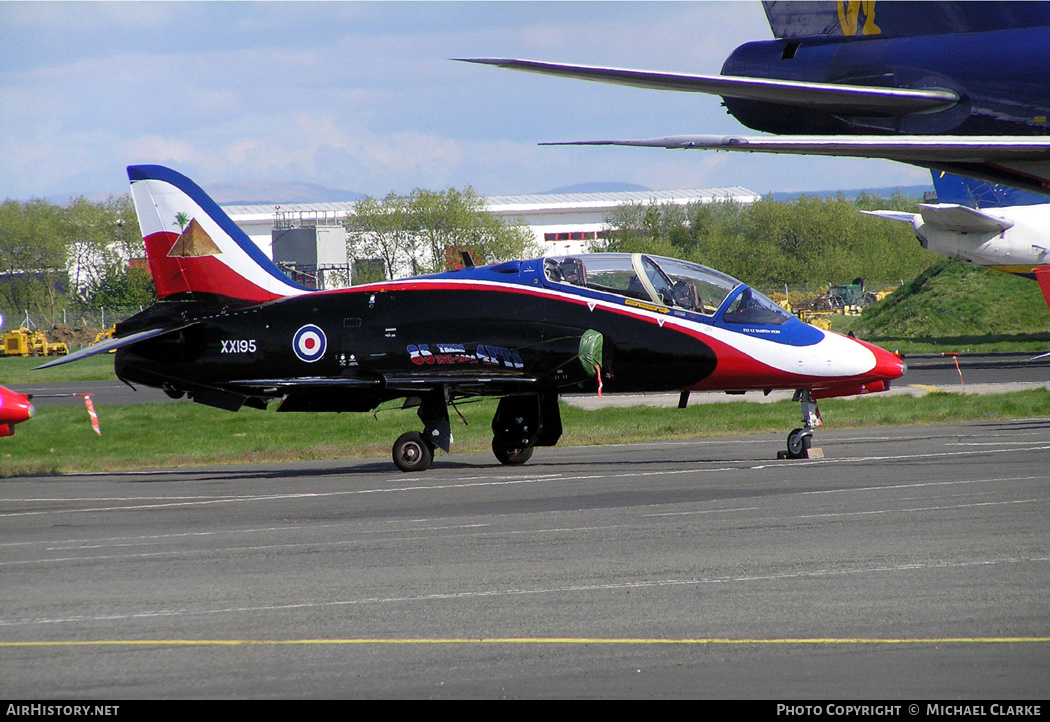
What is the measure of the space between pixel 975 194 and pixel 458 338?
33.4 meters

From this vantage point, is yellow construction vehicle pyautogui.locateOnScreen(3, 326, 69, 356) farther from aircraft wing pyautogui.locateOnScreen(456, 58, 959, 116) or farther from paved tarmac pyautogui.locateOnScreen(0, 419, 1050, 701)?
aircraft wing pyautogui.locateOnScreen(456, 58, 959, 116)

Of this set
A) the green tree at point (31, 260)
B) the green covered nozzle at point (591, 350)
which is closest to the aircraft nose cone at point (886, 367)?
the green covered nozzle at point (591, 350)

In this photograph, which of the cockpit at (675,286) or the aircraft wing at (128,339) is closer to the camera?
the cockpit at (675,286)

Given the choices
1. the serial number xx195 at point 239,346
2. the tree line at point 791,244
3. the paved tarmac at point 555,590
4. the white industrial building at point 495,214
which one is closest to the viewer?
the paved tarmac at point 555,590

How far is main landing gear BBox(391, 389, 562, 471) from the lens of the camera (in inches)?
685

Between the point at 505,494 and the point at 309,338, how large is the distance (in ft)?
19.5

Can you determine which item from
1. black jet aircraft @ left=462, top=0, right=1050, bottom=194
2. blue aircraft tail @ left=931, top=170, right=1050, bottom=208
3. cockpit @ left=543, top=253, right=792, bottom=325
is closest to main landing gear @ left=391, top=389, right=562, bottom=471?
cockpit @ left=543, top=253, right=792, bottom=325

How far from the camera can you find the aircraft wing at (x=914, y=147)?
13.4 metres

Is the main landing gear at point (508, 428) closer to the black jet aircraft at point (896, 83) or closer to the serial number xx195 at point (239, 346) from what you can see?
the serial number xx195 at point (239, 346)

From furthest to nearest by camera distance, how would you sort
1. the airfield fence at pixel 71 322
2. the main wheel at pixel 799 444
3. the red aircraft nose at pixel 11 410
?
1. the airfield fence at pixel 71 322
2. the red aircraft nose at pixel 11 410
3. the main wheel at pixel 799 444

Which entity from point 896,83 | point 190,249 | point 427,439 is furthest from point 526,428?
point 896,83

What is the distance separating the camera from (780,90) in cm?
1477

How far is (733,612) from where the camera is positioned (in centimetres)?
707

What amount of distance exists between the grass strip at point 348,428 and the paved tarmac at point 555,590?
725cm
